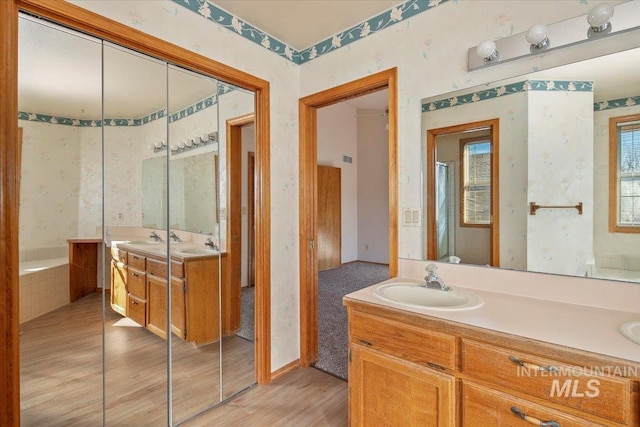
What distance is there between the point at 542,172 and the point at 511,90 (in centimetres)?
45

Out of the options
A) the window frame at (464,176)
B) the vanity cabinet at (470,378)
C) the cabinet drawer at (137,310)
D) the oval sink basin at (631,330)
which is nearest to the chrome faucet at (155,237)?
the cabinet drawer at (137,310)

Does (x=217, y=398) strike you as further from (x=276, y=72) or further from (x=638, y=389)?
(x=276, y=72)

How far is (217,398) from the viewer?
1.97 meters

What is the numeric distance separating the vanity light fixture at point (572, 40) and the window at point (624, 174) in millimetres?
321

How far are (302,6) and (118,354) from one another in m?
2.28

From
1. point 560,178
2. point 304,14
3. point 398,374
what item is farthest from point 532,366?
point 304,14

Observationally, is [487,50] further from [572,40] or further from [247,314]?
[247,314]

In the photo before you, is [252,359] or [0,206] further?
[252,359]

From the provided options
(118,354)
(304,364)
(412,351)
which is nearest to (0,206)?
(118,354)

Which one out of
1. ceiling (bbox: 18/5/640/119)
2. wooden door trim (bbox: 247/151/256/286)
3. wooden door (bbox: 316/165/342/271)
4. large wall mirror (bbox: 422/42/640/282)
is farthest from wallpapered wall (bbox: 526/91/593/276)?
wooden door (bbox: 316/165/342/271)

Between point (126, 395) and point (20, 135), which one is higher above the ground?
point (20, 135)

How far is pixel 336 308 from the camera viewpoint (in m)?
3.73

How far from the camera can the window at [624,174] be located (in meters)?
1.25

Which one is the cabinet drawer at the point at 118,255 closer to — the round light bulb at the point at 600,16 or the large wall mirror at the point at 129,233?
the large wall mirror at the point at 129,233
